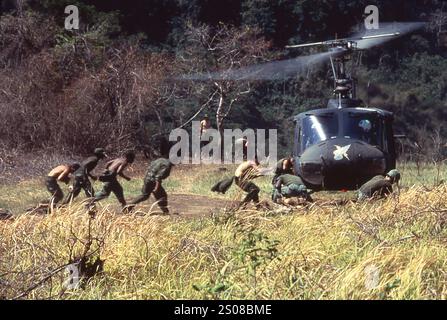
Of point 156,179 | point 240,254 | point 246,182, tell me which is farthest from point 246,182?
point 240,254

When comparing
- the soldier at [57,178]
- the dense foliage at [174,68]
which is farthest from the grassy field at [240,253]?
the dense foliage at [174,68]

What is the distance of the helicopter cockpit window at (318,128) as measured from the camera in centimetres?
1522

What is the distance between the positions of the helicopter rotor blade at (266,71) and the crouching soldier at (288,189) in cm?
1229

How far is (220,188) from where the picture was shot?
1459 cm

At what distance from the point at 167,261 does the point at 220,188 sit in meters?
6.17

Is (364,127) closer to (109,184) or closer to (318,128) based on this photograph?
(318,128)

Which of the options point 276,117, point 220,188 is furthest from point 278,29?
point 220,188

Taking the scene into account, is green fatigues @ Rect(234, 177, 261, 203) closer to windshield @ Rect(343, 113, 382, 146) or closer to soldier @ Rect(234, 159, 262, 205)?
soldier @ Rect(234, 159, 262, 205)

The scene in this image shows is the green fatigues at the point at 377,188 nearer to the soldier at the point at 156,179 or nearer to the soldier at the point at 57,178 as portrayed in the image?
the soldier at the point at 156,179

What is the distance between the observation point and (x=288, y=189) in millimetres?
13602

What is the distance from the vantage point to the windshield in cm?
1516

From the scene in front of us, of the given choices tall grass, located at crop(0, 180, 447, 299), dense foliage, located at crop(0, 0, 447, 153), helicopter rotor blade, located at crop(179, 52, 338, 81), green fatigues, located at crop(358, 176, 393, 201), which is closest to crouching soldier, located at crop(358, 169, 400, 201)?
green fatigues, located at crop(358, 176, 393, 201)

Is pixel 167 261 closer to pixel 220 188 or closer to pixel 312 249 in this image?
pixel 312 249

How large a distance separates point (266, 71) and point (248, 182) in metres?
19.4
